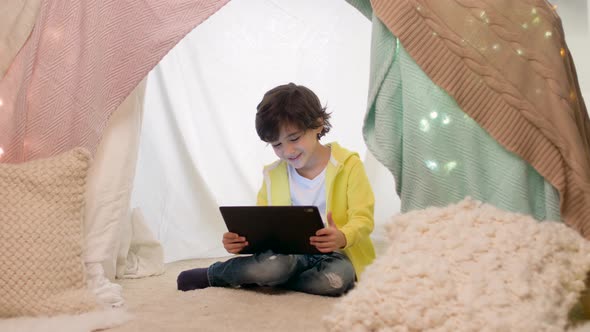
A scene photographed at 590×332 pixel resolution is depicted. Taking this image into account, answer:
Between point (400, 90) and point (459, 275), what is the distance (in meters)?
0.47

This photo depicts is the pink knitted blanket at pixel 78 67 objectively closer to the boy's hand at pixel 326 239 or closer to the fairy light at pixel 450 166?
the boy's hand at pixel 326 239

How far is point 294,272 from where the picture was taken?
1.66 m

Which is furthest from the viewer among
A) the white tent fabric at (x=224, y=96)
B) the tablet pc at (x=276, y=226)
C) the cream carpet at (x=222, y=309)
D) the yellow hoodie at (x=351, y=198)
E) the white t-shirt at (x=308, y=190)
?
the white tent fabric at (x=224, y=96)

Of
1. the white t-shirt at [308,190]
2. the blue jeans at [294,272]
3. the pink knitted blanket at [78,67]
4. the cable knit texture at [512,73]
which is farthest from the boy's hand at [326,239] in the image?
the pink knitted blanket at [78,67]

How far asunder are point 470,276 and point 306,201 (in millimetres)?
825

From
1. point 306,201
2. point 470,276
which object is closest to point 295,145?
point 306,201

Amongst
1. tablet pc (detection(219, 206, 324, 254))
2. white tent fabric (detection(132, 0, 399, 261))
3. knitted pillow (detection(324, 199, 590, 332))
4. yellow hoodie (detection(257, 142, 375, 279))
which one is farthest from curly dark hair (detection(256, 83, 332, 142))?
white tent fabric (detection(132, 0, 399, 261))

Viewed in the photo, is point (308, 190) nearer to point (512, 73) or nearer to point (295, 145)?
point (295, 145)

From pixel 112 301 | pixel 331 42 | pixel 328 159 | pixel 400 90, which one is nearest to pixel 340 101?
pixel 331 42

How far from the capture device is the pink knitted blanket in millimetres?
1554

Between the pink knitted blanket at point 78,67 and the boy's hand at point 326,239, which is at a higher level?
the pink knitted blanket at point 78,67

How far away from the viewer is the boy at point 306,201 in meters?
1.63

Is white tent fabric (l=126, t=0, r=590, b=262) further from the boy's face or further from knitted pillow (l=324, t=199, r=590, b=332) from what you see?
knitted pillow (l=324, t=199, r=590, b=332)

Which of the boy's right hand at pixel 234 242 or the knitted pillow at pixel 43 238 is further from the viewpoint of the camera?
the boy's right hand at pixel 234 242
